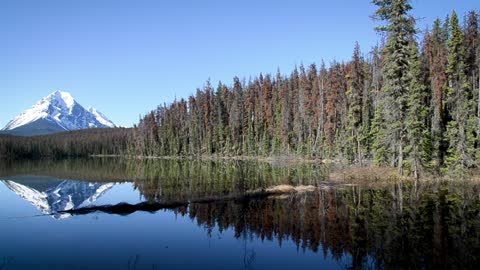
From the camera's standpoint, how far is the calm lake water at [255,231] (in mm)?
14380

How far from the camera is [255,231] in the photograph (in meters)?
19.2

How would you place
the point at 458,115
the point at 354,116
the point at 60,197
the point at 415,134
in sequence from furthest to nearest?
1. the point at 354,116
2. the point at 458,115
3. the point at 415,134
4. the point at 60,197

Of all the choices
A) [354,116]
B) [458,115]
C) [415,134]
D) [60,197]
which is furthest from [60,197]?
[458,115]

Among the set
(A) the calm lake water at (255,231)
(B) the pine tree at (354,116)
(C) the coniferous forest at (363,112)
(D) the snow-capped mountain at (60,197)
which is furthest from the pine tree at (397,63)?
(D) the snow-capped mountain at (60,197)

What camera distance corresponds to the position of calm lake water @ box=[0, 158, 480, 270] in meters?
14.4

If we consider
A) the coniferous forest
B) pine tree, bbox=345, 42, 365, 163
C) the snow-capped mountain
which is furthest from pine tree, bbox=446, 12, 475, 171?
the snow-capped mountain

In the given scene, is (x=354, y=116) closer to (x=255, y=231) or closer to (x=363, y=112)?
(x=363, y=112)

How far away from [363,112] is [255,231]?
139ft

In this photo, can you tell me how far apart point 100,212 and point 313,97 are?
70.8 m

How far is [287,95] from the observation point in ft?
339

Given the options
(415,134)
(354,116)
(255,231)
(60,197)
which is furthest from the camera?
(354,116)

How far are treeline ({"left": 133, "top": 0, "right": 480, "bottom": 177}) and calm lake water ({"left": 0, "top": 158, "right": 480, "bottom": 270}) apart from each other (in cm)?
817

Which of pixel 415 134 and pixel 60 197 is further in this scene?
pixel 415 134

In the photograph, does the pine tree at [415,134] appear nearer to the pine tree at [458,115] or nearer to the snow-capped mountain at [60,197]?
the pine tree at [458,115]
